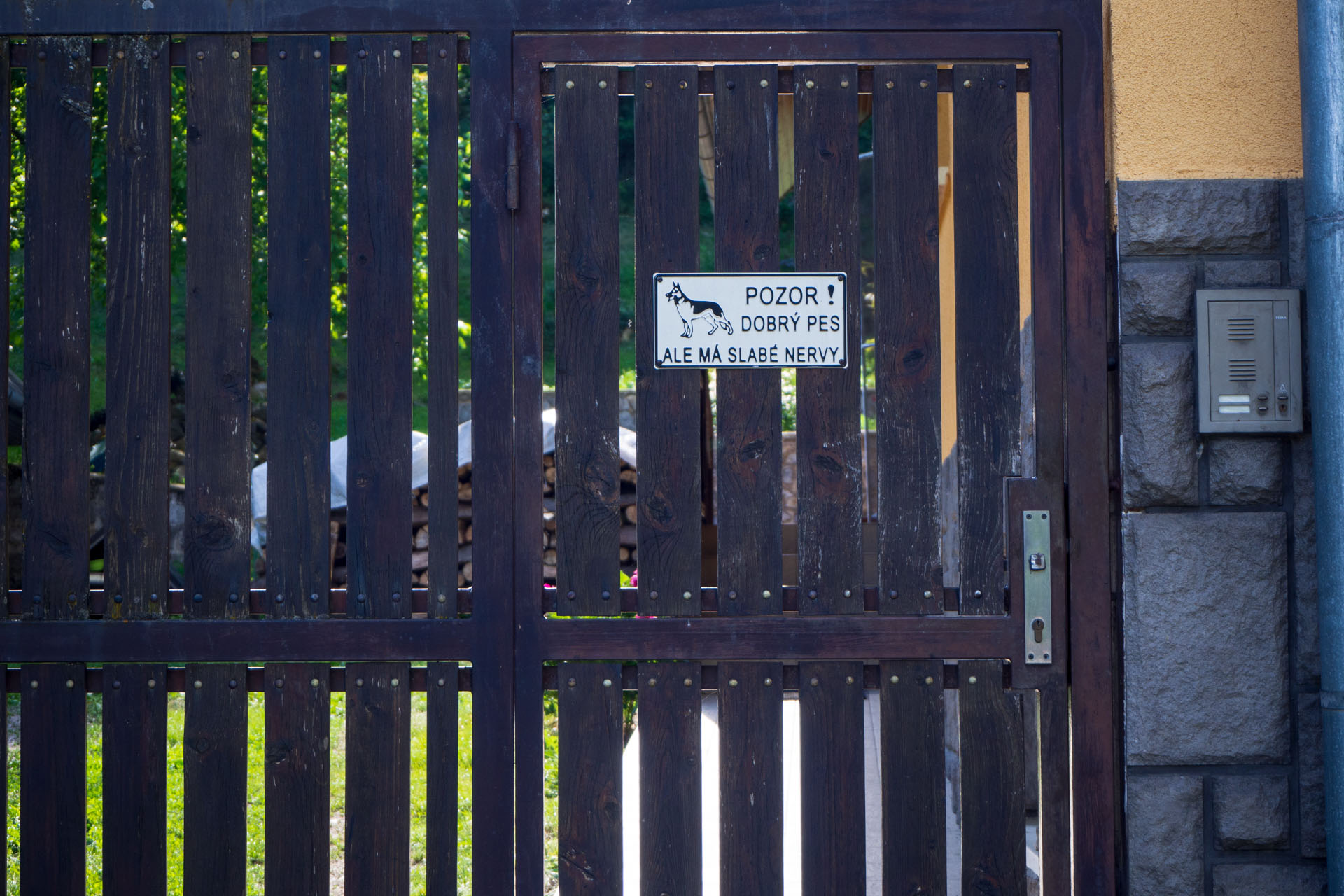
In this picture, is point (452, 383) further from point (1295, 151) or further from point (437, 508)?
point (1295, 151)

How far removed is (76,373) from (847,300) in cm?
178

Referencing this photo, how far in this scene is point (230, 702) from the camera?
8.18 feet

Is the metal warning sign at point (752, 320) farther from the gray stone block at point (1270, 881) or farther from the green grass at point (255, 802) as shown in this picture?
the gray stone block at point (1270, 881)

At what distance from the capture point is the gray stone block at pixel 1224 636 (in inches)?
92.3

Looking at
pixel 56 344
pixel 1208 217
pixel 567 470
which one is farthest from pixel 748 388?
pixel 56 344

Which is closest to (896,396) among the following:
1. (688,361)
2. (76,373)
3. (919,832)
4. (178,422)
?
(688,361)

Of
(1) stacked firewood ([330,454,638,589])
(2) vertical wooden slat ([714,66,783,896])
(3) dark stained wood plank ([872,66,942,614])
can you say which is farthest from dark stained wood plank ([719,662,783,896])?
(1) stacked firewood ([330,454,638,589])

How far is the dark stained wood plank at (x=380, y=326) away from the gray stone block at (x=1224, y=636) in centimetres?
167

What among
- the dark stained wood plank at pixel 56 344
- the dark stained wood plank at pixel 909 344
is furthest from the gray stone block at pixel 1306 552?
the dark stained wood plank at pixel 56 344

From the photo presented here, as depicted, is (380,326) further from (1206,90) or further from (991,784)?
(1206,90)

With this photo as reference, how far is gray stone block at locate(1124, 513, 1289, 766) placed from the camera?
234 centimetres

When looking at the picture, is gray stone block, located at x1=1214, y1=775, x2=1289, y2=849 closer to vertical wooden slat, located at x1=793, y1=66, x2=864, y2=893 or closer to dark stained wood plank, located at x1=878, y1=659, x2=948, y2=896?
dark stained wood plank, located at x1=878, y1=659, x2=948, y2=896

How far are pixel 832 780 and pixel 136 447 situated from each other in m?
1.77

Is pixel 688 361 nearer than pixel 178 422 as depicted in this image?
Yes
